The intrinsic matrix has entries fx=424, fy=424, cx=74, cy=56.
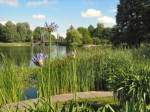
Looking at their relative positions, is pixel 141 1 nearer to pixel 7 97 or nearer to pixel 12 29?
pixel 12 29

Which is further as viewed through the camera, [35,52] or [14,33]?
[14,33]

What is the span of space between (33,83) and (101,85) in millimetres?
2227

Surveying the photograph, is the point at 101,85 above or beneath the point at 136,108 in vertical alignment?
beneath

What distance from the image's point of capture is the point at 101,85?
13938 millimetres

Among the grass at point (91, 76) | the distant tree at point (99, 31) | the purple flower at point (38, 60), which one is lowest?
the grass at point (91, 76)

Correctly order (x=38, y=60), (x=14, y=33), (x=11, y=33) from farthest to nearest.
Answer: (x=14, y=33) → (x=11, y=33) → (x=38, y=60)

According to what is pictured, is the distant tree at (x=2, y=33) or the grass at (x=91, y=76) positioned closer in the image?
the grass at (x=91, y=76)

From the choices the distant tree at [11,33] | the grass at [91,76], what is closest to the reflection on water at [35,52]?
the grass at [91,76]

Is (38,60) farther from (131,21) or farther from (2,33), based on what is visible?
(2,33)

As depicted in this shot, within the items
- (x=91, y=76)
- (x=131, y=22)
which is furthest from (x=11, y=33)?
(x=91, y=76)

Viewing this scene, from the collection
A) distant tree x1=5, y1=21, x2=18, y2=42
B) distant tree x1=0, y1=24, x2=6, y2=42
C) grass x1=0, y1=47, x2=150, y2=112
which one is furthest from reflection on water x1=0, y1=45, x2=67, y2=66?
distant tree x1=5, y1=21, x2=18, y2=42

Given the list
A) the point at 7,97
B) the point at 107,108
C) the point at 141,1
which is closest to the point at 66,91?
the point at 7,97

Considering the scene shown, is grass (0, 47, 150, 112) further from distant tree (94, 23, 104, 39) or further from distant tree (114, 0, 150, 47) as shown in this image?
distant tree (94, 23, 104, 39)

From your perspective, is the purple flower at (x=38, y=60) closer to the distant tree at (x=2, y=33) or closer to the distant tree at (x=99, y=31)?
the distant tree at (x=2, y=33)
